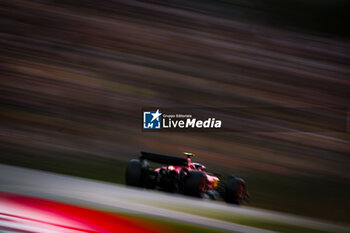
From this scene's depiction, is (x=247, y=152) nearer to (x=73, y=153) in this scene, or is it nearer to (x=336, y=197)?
(x=336, y=197)

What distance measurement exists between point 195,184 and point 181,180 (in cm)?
15

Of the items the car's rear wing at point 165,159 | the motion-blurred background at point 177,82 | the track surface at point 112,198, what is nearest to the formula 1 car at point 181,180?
the car's rear wing at point 165,159

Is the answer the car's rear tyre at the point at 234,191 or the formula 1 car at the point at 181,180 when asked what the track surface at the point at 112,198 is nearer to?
the formula 1 car at the point at 181,180

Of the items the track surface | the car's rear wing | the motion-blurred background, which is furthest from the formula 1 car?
the motion-blurred background

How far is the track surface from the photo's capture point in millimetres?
2291

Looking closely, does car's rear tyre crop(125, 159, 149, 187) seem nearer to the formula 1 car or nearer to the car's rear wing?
the formula 1 car

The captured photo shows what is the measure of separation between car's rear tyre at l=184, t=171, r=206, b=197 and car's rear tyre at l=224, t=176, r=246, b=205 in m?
0.27

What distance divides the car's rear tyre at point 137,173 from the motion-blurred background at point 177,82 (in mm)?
1521

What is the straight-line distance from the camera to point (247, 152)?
17.6 ft

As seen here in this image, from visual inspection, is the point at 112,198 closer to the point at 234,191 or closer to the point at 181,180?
the point at 181,180

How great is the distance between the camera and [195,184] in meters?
3.68

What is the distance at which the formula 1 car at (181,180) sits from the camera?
368cm

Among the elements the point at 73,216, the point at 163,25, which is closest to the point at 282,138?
the point at 163,25

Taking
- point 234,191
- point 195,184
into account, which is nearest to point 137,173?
point 195,184
